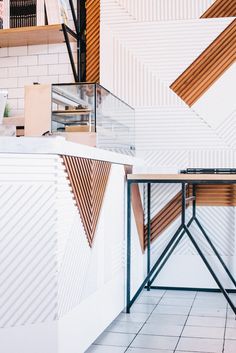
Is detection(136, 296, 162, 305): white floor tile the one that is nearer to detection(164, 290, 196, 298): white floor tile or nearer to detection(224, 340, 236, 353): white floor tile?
detection(164, 290, 196, 298): white floor tile

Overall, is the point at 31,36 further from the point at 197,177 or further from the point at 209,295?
the point at 209,295

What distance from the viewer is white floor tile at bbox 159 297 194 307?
4410mm

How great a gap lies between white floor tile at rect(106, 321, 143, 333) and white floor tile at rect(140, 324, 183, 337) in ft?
0.16

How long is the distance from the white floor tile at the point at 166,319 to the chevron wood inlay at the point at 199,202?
1.04 m

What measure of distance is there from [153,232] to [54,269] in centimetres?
254

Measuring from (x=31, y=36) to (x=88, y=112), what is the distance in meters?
1.79

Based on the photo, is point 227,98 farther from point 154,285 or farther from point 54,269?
point 54,269

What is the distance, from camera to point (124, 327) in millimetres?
3686

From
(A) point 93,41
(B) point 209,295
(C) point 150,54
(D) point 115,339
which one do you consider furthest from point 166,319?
(A) point 93,41

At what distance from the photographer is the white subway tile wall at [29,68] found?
207 inches

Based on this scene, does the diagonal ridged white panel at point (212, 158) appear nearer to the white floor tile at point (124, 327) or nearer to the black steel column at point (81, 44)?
the black steel column at point (81, 44)

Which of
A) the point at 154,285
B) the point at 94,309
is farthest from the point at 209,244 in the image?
the point at 94,309

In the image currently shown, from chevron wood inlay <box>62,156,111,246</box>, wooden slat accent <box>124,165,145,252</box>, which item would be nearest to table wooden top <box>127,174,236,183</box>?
wooden slat accent <box>124,165,145,252</box>

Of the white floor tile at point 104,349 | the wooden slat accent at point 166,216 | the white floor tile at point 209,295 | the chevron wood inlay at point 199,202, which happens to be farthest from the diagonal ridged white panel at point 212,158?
the white floor tile at point 104,349
